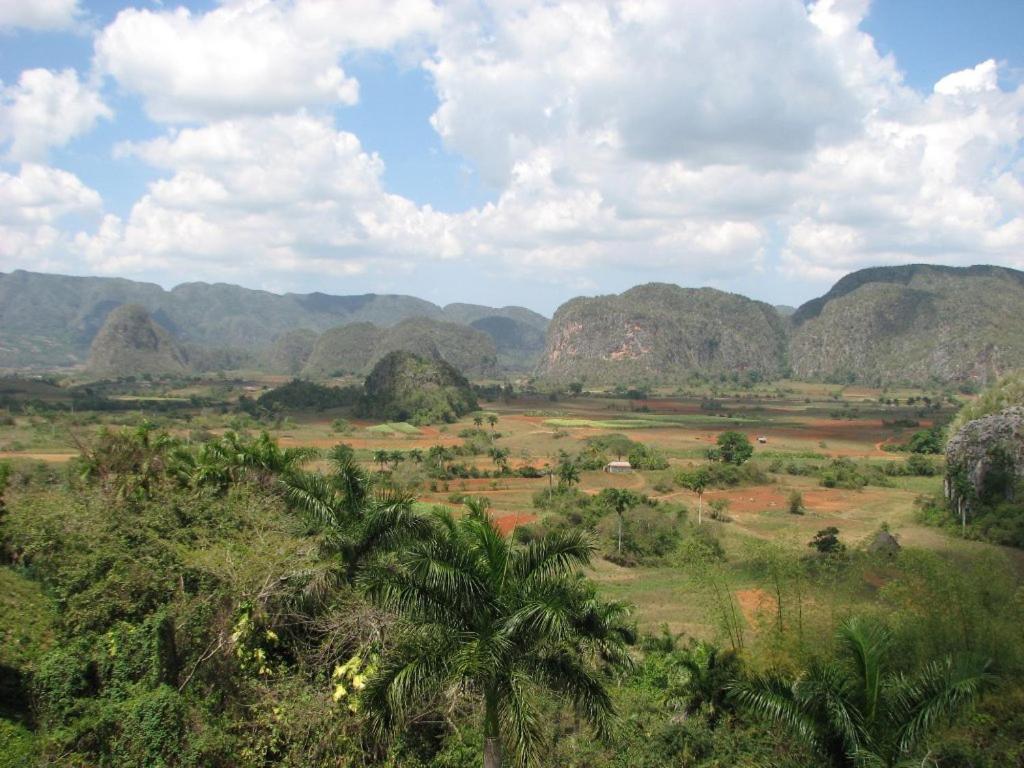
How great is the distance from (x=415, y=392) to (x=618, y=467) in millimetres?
56114

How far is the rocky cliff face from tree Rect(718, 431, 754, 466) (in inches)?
797

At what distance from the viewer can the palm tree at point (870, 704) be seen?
28.3ft

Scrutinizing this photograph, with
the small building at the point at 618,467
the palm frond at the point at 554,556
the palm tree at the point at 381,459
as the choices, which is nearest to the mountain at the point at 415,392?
the palm tree at the point at 381,459

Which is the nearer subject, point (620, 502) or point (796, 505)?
point (620, 502)

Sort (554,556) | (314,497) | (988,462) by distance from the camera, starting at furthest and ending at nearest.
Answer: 1. (988,462)
2. (314,497)
3. (554,556)

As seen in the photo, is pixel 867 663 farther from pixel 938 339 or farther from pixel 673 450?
pixel 938 339

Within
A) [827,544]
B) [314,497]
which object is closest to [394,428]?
[827,544]

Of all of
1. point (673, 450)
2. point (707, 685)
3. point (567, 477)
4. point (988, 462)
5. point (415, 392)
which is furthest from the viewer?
point (415, 392)

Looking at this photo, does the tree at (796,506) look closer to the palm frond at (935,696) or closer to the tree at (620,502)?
the tree at (620,502)

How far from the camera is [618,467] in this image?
60156 mm

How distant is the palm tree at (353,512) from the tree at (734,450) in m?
50.6

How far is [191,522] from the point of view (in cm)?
1588

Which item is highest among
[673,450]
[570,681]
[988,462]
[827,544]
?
[570,681]

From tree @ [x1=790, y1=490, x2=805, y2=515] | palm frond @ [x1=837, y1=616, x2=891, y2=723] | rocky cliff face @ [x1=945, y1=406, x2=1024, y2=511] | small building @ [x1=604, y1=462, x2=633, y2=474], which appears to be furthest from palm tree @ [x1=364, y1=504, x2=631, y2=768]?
small building @ [x1=604, y1=462, x2=633, y2=474]
